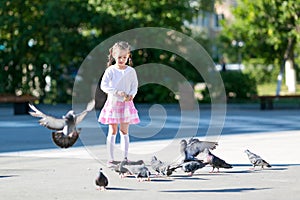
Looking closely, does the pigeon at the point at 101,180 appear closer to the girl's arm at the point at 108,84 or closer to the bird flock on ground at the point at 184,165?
the bird flock on ground at the point at 184,165

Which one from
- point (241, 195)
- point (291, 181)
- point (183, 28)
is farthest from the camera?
point (183, 28)

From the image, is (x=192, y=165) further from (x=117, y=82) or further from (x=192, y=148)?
(x=117, y=82)

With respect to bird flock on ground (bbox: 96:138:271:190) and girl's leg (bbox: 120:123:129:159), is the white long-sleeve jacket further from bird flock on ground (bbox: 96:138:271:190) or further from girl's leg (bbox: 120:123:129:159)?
bird flock on ground (bbox: 96:138:271:190)

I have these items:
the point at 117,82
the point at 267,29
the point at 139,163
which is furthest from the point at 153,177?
the point at 267,29

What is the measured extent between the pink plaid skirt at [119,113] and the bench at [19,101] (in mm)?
12366

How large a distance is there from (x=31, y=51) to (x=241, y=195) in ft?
67.3

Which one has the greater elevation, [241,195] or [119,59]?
[119,59]

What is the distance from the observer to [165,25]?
28.4 metres

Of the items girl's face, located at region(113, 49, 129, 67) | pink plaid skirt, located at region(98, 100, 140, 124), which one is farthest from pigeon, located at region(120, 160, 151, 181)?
girl's face, located at region(113, 49, 129, 67)

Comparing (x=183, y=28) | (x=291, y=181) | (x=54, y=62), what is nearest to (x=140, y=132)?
(x=291, y=181)

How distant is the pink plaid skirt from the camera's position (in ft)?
35.0

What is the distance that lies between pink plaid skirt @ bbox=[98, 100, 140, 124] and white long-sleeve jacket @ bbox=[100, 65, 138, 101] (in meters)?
0.10

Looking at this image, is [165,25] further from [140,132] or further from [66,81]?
[140,132]

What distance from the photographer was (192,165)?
32.3 feet
